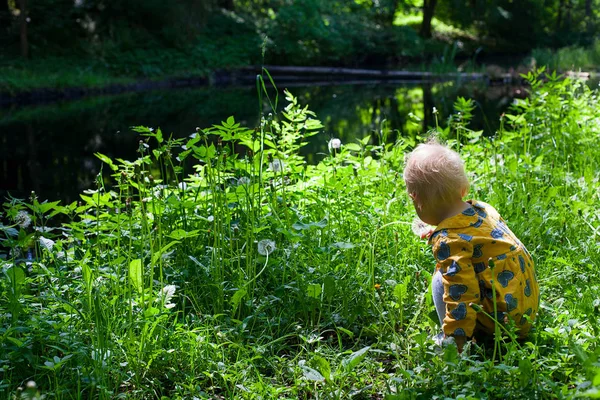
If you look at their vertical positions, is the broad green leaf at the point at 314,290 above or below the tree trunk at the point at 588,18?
below

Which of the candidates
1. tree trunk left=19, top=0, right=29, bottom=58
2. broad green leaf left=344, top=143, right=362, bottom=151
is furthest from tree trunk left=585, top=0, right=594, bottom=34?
broad green leaf left=344, top=143, right=362, bottom=151

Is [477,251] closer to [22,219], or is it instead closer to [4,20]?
[22,219]

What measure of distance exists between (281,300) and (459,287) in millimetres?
774

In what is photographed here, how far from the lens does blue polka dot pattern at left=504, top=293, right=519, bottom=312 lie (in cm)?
211

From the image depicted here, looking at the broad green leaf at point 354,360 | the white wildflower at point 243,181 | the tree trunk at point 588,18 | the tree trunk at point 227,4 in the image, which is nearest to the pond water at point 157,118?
the white wildflower at point 243,181

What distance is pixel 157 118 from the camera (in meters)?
10.6

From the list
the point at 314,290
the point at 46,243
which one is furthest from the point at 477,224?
the point at 46,243

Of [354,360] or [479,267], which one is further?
[479,267]

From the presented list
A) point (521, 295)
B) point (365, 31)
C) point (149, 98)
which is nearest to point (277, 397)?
point (521, 295)

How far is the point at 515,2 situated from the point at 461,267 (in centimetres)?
2393

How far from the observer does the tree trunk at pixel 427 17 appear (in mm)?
23922

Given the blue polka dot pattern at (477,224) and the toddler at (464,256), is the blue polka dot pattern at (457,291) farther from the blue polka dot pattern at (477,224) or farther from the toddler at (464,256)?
the blue polka dot pattern at (477,224)

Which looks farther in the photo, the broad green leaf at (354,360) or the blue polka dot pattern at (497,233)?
the blue polka dot pattern at (497,233)

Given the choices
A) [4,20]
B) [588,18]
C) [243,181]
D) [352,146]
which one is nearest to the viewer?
[243,181]
